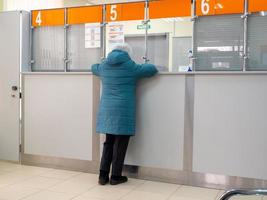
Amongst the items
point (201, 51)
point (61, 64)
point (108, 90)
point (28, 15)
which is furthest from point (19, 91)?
point (201, 51)

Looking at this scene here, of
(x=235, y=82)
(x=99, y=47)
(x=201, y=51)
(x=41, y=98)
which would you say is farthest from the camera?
(x=41, y=98)

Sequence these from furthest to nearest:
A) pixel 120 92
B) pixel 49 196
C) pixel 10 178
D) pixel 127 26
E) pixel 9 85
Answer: pixel 9 85
pixel 127 26
pixel 10 178
pixel 120 92
pixel 49 196

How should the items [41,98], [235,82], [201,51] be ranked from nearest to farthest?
1. [235,82]
2. [201,51]
3. [41,98]

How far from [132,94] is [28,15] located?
1820 mm

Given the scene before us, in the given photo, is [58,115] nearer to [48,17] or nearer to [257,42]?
[48,17]

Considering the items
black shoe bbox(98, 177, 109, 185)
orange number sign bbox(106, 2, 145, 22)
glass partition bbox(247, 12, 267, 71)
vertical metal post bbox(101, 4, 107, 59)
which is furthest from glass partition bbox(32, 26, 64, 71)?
glass partition bbox(247, 12, 267, 71)

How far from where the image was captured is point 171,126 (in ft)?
11.6

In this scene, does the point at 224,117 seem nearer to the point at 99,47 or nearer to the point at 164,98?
the point at 164,98

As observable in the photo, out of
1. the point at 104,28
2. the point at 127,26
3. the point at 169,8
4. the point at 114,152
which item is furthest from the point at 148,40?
the point at 114,152

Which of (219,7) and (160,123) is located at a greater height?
(219,7)

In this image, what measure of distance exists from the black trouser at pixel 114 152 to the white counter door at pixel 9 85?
139 centimetres

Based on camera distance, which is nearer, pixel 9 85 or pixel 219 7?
pixel 219 7

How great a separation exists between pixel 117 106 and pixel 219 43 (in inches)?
46.5

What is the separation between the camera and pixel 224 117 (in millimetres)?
3322
